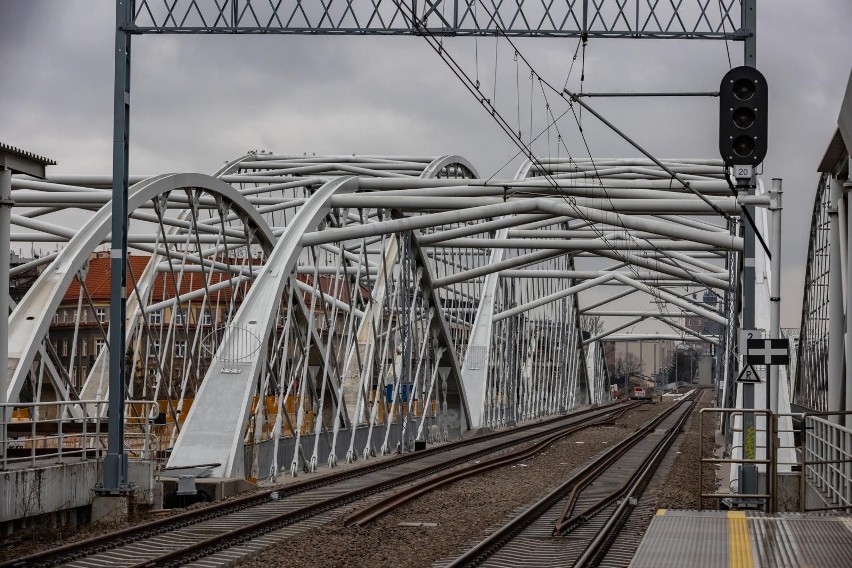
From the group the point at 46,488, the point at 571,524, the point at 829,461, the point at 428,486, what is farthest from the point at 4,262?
the point at 829,461

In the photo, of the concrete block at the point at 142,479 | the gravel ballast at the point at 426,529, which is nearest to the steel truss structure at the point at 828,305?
the gravel ballast at the point at 426,529

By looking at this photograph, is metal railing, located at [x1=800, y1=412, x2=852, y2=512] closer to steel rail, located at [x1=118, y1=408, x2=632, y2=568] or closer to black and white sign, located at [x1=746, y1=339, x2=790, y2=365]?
black and white sign, located at [x1=746, y1=339, x2=790, y2=365]

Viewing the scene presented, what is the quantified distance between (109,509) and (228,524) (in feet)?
8.07

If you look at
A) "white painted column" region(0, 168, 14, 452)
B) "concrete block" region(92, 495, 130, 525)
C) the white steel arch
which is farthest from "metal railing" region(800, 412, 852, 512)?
the white steel arch

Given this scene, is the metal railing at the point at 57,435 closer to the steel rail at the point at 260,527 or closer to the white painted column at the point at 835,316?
the steel rail at the point at 260,527

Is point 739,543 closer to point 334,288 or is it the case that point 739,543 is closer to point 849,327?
point 849,327

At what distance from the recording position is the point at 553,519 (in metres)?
18.2

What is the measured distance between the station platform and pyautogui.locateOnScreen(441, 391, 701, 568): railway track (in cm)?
110

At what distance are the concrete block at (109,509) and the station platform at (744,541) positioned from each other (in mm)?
7898

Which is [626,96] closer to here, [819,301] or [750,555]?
[750,555]

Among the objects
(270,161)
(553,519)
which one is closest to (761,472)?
(553,519)

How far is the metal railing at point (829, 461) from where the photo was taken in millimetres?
16422

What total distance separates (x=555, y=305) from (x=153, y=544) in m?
58.7

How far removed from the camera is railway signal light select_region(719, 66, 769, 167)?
16.8m
